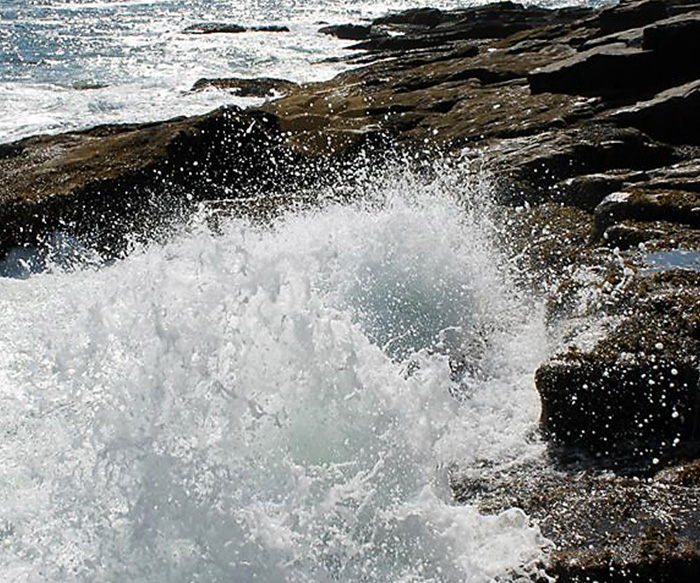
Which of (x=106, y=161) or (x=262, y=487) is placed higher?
(x=106, y=161)

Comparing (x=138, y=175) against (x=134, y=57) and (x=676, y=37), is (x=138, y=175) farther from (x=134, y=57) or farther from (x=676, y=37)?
(x=134, y=57)

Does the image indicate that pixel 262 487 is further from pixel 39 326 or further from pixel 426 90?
pixel 426 90

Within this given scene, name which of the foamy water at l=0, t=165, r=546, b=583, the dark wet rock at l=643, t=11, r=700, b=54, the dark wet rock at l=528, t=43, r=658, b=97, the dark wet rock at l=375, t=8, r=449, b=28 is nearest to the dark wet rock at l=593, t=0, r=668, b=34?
the dark wet rock at l=528, t=43, r=658, b=97

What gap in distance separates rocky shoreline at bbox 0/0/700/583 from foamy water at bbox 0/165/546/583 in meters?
0.37

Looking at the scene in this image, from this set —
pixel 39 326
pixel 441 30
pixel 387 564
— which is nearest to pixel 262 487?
pixel 387 564

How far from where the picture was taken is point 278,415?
15.8ft

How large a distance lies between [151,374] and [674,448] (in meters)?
3.31

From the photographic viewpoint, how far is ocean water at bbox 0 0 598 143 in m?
18.0

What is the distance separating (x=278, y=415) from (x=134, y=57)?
26.8 m

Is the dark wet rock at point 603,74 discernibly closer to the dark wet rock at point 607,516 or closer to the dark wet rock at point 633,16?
the dark wet rock at point 633,16

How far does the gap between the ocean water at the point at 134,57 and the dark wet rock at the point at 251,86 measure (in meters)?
0.44

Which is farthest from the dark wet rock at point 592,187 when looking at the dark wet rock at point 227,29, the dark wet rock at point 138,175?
the dark wet rock at point 227,29

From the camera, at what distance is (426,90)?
1323 cm

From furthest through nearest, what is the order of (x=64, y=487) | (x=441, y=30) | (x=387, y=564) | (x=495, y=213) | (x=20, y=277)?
(x=441, y=30), (x=20, y=277), (x=495, y=213), (x=64, y=487), (x=387, y=564)
